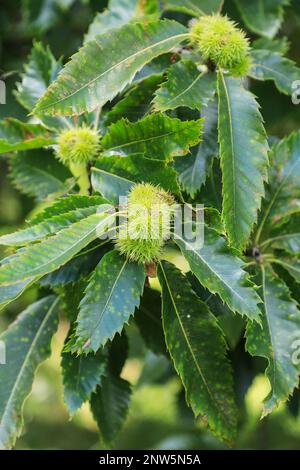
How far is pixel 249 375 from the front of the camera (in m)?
1.76

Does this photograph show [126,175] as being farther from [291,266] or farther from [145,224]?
[291,266]

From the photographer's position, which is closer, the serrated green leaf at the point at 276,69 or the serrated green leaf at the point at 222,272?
the serrated green leaf at the point at 222,272

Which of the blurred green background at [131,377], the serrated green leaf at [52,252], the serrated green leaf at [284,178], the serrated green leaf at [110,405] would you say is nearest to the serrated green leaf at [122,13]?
the blurred green background at [131,377]

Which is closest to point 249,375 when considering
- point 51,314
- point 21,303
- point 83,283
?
point 51,314

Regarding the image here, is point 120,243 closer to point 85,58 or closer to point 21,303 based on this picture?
point 85,58

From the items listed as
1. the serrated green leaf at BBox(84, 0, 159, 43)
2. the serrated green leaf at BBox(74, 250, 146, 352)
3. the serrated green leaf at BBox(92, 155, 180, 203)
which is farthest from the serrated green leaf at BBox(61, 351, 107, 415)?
the serrated green leaf at BBox(84, 0, 159, 43)

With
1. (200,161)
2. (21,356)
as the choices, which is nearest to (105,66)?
(200,161)

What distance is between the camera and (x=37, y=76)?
154 cm

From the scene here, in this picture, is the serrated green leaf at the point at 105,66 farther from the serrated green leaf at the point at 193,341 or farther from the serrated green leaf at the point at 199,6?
the serrated green leaf at the point at 193,341

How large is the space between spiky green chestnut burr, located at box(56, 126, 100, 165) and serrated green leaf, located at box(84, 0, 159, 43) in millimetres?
339

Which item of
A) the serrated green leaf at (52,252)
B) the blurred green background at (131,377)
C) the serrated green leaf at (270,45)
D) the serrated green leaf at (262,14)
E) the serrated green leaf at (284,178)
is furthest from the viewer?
the blurred green background at (131,377)

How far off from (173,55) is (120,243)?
434 mm

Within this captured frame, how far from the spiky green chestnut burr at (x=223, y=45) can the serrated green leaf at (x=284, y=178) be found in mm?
196

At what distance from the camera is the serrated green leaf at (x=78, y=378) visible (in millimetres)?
1301
